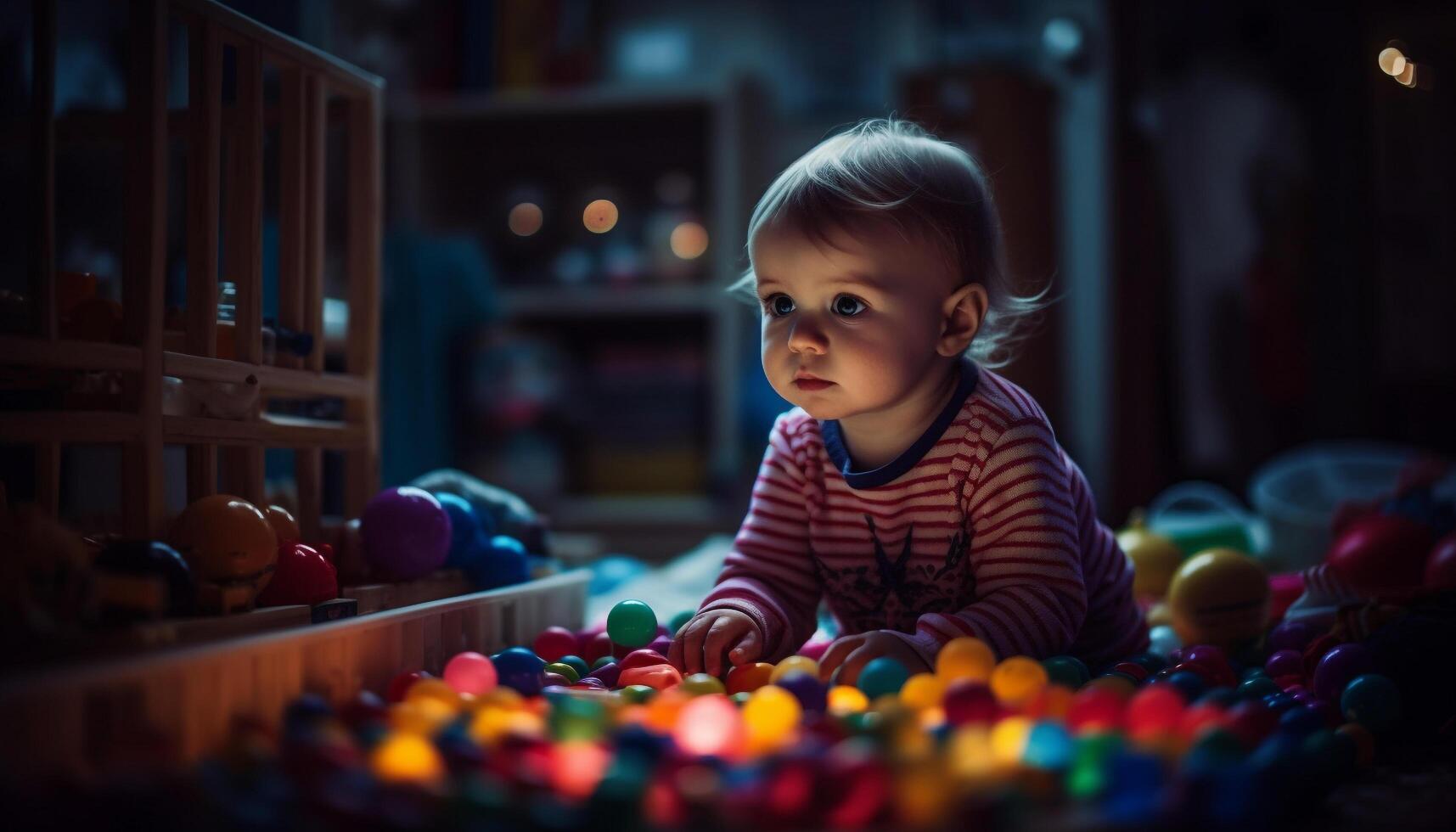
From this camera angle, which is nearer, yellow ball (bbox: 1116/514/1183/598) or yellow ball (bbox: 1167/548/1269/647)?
yellow ball (bbox: 1167/548/1269/647)

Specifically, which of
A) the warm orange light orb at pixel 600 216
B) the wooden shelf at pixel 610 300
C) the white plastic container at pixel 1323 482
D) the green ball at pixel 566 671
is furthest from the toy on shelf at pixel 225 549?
the warm orange light orb at pixel 600 216

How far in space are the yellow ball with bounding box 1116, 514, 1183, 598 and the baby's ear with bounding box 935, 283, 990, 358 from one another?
0.57 m

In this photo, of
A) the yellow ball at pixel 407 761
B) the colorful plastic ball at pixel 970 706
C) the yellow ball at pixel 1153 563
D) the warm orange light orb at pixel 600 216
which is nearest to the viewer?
the yellow ball at pixel 407 761

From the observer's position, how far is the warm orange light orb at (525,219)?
3.27 meters

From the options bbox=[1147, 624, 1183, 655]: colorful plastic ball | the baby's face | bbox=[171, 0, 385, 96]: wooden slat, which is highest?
bbox=[171, 0, 385, 96]: wooden slat

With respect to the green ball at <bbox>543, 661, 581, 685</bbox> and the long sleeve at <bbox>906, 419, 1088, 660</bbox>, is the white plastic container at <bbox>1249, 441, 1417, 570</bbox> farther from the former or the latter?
the green ball at <bbox>543, 661, 581, 685</bbox>

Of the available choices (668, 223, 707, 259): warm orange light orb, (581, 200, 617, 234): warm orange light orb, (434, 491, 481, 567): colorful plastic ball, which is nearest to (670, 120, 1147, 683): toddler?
(434, 491, 481, 567): colorful plastic ball

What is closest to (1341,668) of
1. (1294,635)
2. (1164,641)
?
(1294,635)

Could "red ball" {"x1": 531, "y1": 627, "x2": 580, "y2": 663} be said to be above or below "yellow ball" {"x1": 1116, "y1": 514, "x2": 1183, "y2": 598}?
below

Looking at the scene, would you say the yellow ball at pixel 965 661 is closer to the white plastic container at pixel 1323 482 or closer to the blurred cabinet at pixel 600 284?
the white plastic container at pixel 1323 482

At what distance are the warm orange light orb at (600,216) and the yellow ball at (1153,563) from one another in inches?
79.9

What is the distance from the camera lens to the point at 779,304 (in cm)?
114

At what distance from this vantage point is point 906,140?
3.84 feet

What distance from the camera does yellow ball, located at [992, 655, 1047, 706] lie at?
33.4 inches
